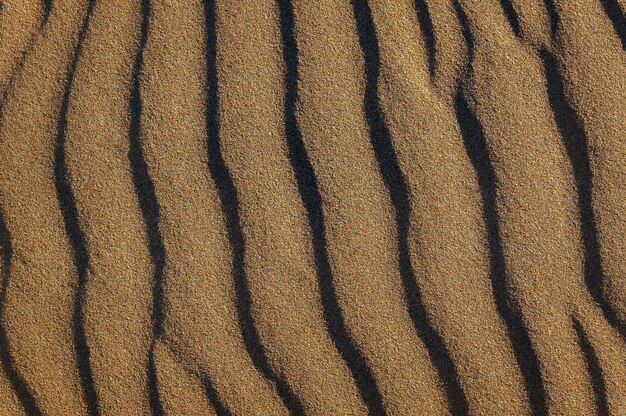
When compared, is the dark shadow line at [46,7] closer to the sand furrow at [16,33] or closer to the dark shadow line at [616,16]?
the sand furrow at [16,33]

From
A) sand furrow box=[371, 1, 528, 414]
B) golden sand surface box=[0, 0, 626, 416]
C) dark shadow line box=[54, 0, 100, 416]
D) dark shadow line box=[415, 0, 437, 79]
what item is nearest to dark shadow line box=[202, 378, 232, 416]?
golden sand surface box=[0, 0, 626, 416]

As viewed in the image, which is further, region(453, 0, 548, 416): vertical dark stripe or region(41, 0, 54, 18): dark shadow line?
region(41, 0, 54, 18): dark shadow line

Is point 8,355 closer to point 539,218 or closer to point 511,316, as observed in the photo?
point 511,316

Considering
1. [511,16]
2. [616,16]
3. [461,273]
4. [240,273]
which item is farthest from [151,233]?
[616,16]

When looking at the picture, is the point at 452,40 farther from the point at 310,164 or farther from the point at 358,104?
the point at 310,164

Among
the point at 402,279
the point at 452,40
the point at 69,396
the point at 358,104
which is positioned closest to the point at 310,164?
the point at 358,104

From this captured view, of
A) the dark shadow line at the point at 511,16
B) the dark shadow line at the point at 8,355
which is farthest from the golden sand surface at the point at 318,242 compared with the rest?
the dark shadow line at the point at 511,16

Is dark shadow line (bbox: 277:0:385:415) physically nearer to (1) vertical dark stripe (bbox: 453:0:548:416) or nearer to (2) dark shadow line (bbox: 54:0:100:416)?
(1) vertical dark stripe (bbox: 453:0:548:416)
